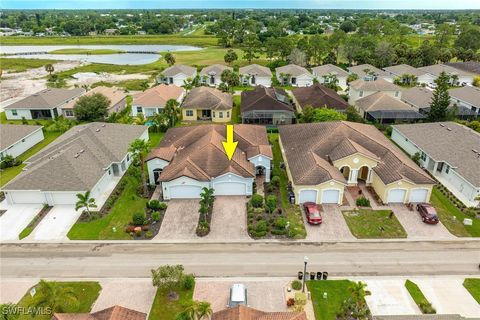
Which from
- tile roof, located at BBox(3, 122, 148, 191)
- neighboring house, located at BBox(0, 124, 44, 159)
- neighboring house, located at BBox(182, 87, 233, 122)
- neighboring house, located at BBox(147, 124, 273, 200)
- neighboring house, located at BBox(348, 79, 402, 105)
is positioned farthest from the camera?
neighboring house, located at BBox(348, 79, 402, 105)

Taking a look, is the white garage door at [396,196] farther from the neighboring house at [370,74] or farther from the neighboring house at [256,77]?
the neighboring house at [370,74]

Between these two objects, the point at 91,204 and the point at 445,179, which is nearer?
the point at 91,204

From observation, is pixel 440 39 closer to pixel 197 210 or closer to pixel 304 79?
pixel 304 79

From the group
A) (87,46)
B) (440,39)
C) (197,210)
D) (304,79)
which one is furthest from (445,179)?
(87,46)

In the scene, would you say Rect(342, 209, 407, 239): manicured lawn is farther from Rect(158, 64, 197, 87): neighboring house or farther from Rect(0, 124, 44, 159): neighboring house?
Rect(158, 64, 197, 87): neighboring house

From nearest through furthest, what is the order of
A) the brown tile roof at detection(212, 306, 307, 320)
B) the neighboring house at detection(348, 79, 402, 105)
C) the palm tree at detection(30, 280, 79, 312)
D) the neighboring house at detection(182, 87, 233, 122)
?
the brown tile roof at detection(212, 306, 307, 320) < the palm tree at detection(30, 280, 79, 312) < the neighboring house at detection(182, 87, 233, 122) < the neighboring house at detection(348, 79, 402, 105)

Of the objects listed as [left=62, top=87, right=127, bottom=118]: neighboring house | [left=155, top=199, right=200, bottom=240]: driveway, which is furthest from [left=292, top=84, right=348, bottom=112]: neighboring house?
[left=62, top=87, right=127, bottom=118]: neighboring house

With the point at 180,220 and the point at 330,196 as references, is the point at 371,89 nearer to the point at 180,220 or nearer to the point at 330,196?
the point at 330,196
